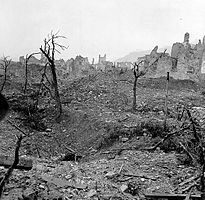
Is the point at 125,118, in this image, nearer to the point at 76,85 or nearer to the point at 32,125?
the point at 32,125

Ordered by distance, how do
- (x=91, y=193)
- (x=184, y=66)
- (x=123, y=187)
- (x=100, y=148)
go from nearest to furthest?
(x=91, y=193), (x=123, y=187), (x=100, y=148), (x=184, y=66)

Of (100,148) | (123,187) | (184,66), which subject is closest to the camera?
(123,187)

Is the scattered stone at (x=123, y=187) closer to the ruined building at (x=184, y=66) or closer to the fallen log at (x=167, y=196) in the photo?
the fallen log at (x=167, y=196)

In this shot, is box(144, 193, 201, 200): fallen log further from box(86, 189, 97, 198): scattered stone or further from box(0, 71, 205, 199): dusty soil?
box(86, 189, 97, 198): scattered stone

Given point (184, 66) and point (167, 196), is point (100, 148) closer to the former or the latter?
point (167, 196)

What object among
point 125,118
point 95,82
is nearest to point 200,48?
point 95,82

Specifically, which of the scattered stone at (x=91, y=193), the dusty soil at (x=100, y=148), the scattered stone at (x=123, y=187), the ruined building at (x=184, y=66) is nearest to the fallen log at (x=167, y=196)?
the dusty soil at (x=100, y=148)

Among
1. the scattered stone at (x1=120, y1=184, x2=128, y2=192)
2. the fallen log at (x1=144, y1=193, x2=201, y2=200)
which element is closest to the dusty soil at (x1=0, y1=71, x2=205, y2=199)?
the scattered stone at (x1=120, y1=184, x2=128, y2=192)

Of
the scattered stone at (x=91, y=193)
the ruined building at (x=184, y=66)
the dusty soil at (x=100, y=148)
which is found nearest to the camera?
the scattered stone at (x=91, y=193)

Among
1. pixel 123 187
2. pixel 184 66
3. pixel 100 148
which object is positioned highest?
pixel 184 66

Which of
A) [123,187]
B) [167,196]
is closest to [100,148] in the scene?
[123,187]

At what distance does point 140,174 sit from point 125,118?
216 inches

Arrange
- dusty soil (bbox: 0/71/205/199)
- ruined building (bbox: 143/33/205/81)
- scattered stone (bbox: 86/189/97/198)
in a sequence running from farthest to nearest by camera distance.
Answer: ruined building (bbox: 143/33/205/81) → dusty soil (bbox: 0/71/205/199) → scattered stone (bbox: 86/189/97/198)

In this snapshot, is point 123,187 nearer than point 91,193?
No
